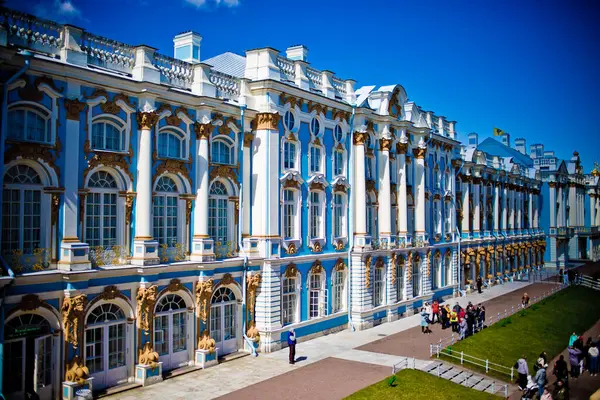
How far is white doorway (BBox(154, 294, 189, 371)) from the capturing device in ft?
68.2

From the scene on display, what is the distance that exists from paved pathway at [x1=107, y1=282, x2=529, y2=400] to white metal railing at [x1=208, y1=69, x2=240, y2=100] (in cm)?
1093

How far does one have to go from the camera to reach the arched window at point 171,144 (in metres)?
21.4

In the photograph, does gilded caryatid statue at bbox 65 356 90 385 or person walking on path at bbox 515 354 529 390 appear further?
person walking on path at bbox 515 354 529 390

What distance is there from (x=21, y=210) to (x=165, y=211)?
541cm

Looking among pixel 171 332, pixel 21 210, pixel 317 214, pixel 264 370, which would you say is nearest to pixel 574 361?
pixel 264 370

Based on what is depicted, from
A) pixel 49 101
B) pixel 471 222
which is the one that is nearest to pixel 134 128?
pixel 49 101

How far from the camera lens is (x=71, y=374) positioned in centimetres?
1741

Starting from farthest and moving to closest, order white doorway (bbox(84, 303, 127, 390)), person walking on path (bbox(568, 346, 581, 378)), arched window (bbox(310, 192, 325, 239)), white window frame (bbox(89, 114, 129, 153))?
arched window (bbox(310, 192, 325, 239)) → person walking on path (bbox(568, 346, 581, 378)) → white window frame (bbox(89, 114, 129, 153)) → white doorway (bbox(84, 303, 127, 390))

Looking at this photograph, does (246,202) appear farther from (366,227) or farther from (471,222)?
(471,222)

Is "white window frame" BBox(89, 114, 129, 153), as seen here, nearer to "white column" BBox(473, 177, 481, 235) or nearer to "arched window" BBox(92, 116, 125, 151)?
"arched window" BBox(92, 116, 125, 151)

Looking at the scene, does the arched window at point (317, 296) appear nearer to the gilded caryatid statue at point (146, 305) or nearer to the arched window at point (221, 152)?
the arched window at point (221, 152)

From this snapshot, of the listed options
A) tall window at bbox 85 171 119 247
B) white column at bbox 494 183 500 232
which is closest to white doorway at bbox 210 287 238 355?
tall window at bbox 85 171 119 247

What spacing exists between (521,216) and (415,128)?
30.7m

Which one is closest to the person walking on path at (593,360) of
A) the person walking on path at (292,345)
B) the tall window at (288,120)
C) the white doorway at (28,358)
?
the person walking on path at (292,345)
